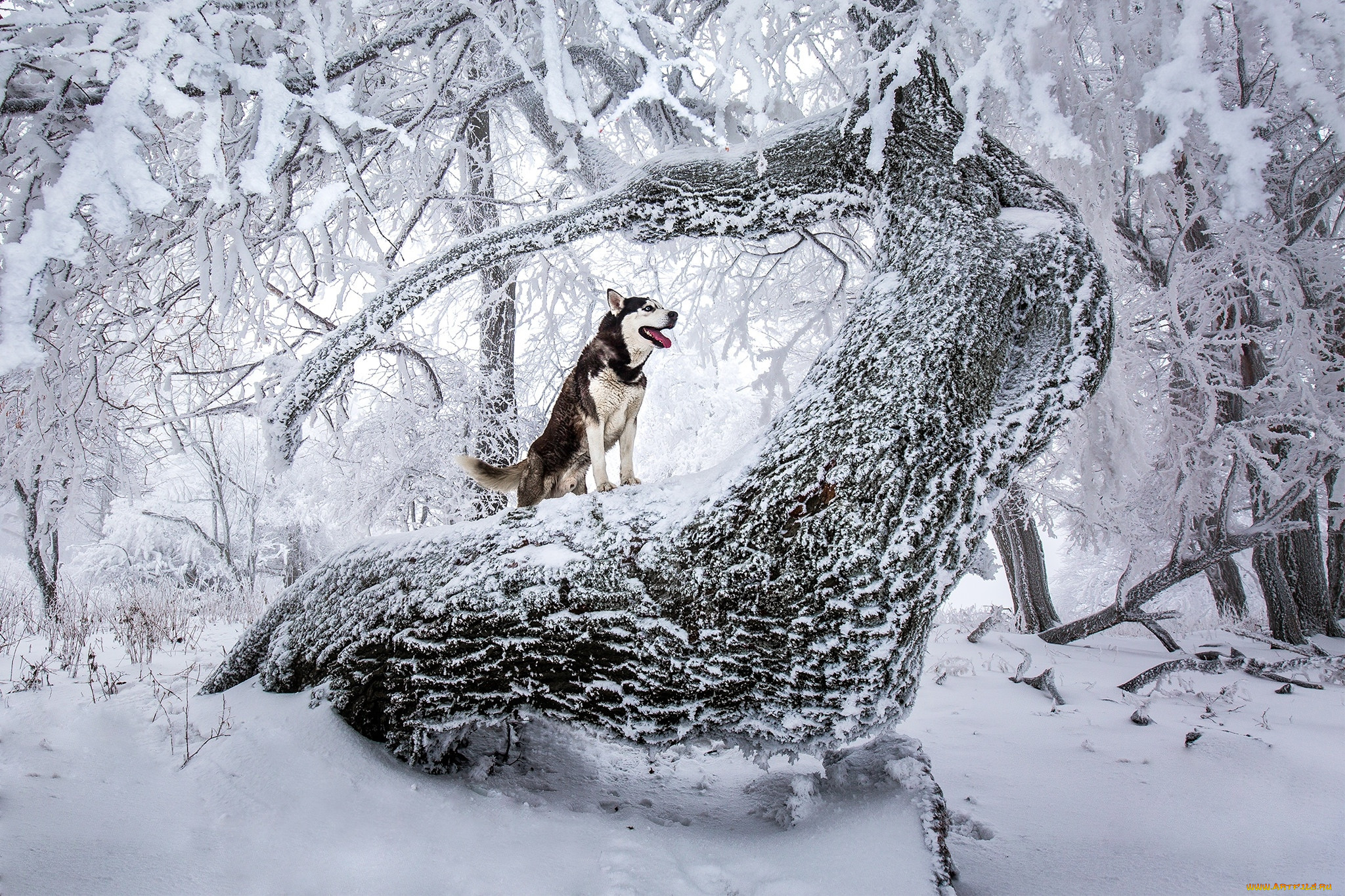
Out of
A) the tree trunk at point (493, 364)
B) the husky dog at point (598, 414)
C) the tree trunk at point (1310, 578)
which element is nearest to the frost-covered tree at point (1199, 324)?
the tree trunk at point (1310, 578)

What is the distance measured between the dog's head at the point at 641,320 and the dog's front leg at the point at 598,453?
0.41 meters

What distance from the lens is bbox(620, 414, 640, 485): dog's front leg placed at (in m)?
2.85

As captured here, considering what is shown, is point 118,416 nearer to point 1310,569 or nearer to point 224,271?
point 224,271

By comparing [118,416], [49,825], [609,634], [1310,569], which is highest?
[118,416]

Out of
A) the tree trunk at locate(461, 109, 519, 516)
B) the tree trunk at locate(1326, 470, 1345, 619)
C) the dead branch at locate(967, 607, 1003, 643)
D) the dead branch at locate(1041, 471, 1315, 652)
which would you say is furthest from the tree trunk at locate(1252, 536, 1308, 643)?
the tree trunk at locate(461, 109, 519, 516)

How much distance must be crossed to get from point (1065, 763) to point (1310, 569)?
5246 millimetres

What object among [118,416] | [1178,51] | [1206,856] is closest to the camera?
[1178,51]

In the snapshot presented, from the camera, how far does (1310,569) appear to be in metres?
5.36

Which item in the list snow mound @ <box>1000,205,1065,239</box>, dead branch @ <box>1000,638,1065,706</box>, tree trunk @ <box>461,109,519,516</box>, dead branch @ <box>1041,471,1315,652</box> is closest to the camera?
snow mound @ <box>1000,205,1065,239</box>

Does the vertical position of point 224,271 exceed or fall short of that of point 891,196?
it falls short

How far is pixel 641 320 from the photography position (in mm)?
2592

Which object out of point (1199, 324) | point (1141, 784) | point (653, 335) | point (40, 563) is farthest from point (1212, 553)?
point (40, 563)

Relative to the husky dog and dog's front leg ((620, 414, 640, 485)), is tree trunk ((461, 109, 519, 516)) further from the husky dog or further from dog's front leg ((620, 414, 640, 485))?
dog's front leg ((620, 414, 640, 485))

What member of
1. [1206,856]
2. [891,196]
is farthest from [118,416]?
[1206,856]
